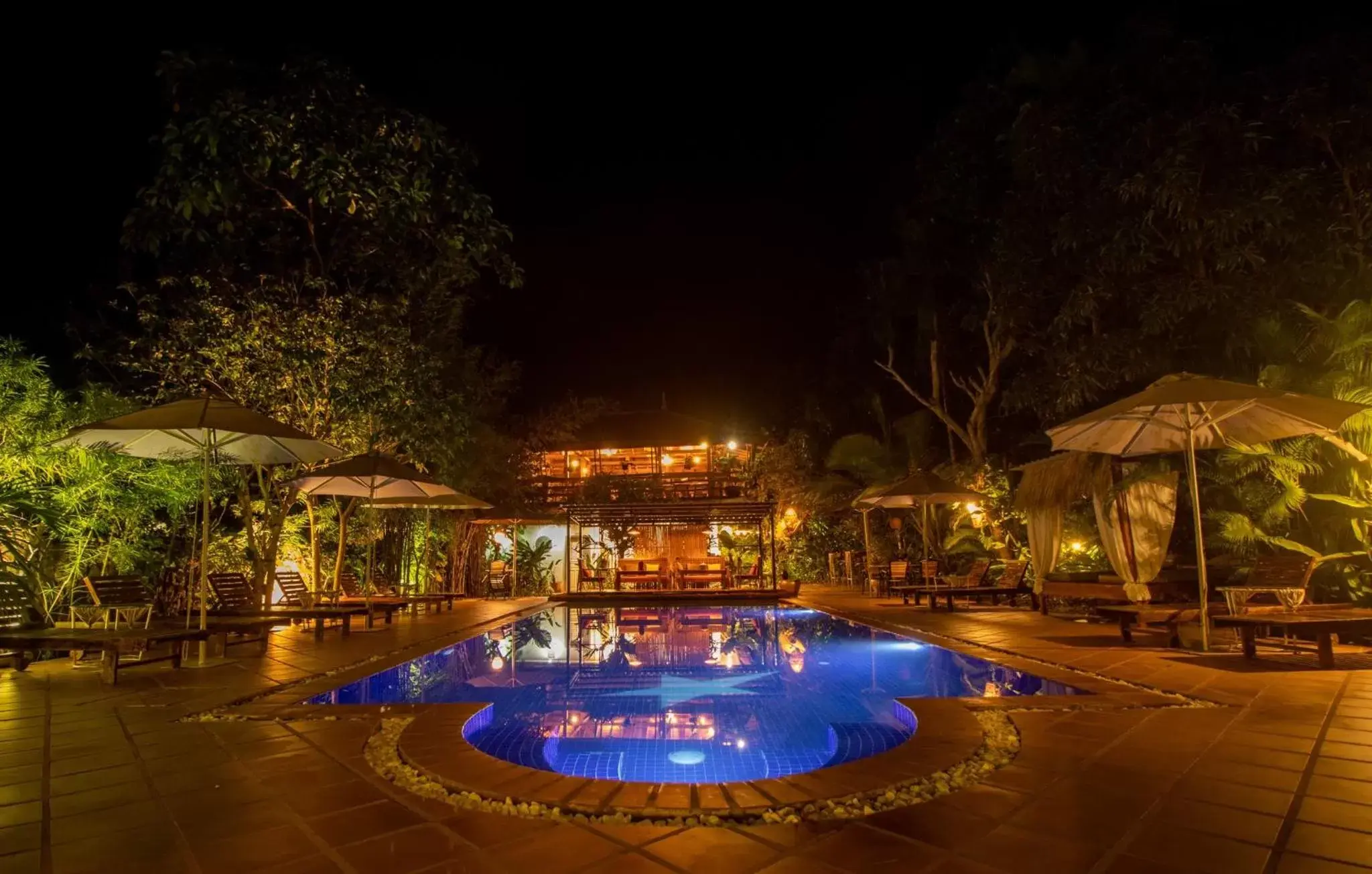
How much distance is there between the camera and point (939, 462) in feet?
67.4

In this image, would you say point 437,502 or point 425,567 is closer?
point 437,502

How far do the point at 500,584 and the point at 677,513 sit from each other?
Result: 15.5ft

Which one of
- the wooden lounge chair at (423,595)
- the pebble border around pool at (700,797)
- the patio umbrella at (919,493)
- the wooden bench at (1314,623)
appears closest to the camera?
the pebble border around pool at (700,797)

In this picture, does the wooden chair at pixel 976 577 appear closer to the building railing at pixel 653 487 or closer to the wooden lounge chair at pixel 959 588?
the wooden lounge chair at pixel 959 588

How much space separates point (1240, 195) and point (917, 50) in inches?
358

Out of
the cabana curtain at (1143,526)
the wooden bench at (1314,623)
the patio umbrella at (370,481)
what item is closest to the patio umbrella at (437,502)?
the patio umbrella at (370,481)

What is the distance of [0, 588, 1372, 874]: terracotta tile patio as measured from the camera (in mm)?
2555

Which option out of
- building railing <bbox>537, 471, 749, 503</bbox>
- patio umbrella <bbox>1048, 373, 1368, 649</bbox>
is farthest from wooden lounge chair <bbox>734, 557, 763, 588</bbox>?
patio umbrella <bbox>1048, 373, 1368, 649</bbox>

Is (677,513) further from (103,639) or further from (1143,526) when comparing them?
(103,639)

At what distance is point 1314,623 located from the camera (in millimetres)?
5918

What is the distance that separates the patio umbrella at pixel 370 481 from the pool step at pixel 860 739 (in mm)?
6886

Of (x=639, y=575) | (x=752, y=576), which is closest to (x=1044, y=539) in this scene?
(x=752, y=576)

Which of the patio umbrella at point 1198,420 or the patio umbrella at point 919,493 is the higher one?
the patio umbrella at point 1198,420

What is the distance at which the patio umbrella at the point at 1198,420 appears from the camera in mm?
6621
